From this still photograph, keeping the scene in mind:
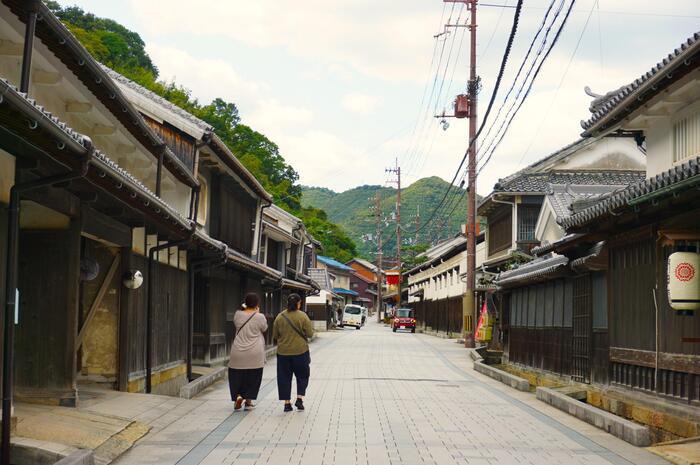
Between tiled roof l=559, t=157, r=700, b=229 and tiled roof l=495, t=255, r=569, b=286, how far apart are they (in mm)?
4315

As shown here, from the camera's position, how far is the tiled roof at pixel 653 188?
30.3ft

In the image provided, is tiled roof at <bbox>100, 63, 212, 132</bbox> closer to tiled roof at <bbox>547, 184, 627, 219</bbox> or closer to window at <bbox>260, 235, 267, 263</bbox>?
tiled roof at <bbox>547, 184, 627, 219</bbox>

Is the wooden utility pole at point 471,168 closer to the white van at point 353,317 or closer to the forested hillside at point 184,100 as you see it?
the forested hillside at point 184,100

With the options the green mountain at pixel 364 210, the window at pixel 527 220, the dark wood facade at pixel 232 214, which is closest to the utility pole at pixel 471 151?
the window at pixel 527 220

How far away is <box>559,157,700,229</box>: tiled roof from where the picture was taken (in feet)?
30.3

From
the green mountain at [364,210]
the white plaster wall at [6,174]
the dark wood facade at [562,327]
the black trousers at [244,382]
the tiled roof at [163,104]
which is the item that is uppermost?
the green mountain at [364,210]

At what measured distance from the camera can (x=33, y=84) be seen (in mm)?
11953

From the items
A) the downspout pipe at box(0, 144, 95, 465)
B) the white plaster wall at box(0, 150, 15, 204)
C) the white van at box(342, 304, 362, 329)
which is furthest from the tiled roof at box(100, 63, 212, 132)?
the white van at box(342, 304, 362, 329)

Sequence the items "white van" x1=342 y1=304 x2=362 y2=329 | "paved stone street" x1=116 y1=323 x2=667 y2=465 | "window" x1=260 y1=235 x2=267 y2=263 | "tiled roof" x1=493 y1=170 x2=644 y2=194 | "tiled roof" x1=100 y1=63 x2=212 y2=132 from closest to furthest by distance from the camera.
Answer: "paved stone street" x1=116 y1=323 x2=667 y2=465
"tiled roof" x1=100 y1=63 x2=212 y2=132
"tiled roof" x1=493 y1=170 x2=644 y2=194
"window" x1=260 y1=235 x2=267 y2=263
"white van" x1=342 y1=304 x2=362 y2=329

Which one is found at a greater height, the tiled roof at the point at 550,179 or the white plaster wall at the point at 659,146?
the tiled roof at the point at 550,179

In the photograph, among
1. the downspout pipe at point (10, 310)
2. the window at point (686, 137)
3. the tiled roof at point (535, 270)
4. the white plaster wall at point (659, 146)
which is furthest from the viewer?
the tiled roof at point (535, 270)

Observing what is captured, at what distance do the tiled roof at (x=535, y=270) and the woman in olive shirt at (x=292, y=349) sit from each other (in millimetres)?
6574

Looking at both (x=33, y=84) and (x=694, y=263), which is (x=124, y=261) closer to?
(x=33, y=84)

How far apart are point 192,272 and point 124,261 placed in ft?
16.7
